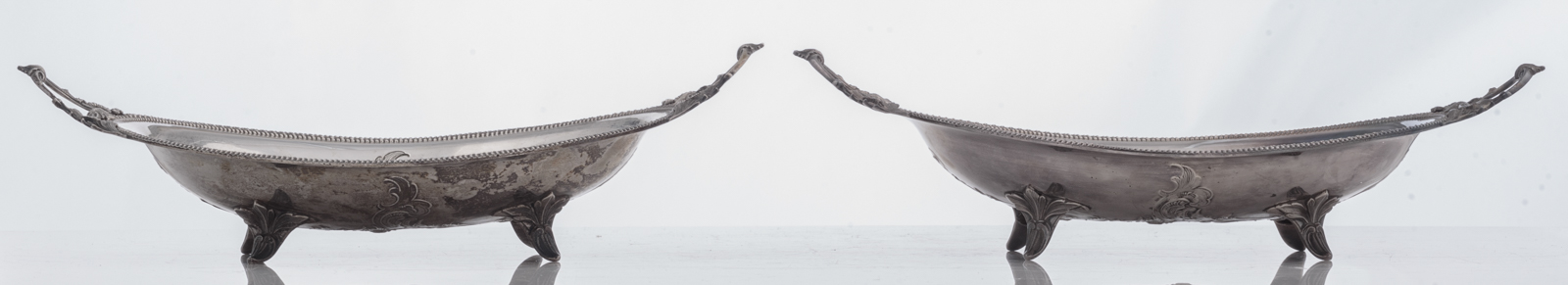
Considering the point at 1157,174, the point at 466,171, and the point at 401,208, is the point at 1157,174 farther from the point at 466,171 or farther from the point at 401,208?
the point at 401,208

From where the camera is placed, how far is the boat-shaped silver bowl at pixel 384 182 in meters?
2.65

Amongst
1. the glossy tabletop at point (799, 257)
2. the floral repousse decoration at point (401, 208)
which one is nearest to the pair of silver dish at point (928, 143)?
the floral repousse decoration at point (401, 208)

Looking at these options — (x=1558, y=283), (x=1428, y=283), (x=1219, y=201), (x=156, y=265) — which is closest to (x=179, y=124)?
(x=156, y=265)

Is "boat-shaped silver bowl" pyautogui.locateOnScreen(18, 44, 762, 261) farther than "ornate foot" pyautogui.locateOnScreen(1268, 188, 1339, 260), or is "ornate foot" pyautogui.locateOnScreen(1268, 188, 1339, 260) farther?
"ornate foot" pyautogui.locateOnScreen(1268, 188, 1339, 260)

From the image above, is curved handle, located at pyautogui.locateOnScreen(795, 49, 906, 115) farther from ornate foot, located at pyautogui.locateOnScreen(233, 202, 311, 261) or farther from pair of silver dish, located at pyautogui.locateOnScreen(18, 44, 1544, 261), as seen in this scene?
ornate foot, located at pyautogui.locateOnScreen(233, 202, 311, 261)

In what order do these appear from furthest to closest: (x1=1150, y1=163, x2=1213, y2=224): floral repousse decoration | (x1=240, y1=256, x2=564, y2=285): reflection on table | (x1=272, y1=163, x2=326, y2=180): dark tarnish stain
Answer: (x1=1150, y1=163, x2=1213, y2=224): floral repousse decoration → (x1=272, y1=163, x2=326, y2=180): dark tarnish stain → (x1=240, y1=256, x2=564, y2=285): reflection on table

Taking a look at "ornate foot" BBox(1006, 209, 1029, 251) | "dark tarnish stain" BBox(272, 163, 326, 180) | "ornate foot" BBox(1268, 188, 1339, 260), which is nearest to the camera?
"dark tarnish stain" BBox(272, 163, 326, 180)

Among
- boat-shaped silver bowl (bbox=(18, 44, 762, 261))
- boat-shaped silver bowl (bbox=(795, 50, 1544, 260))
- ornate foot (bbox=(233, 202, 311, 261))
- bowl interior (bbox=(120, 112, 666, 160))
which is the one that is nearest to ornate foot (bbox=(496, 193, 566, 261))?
boat-shaped silver bowl (bbox=(18, 44, 762, 261))

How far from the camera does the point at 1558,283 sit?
2475 millimetres

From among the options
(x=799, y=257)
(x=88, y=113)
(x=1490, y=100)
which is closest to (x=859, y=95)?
(x=799, y=257)

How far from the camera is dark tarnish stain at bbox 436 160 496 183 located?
2676 millimetres

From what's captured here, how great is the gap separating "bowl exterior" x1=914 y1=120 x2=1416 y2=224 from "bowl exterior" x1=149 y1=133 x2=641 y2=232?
3.05 ft

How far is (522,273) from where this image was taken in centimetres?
264

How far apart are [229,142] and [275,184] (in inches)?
22.9
